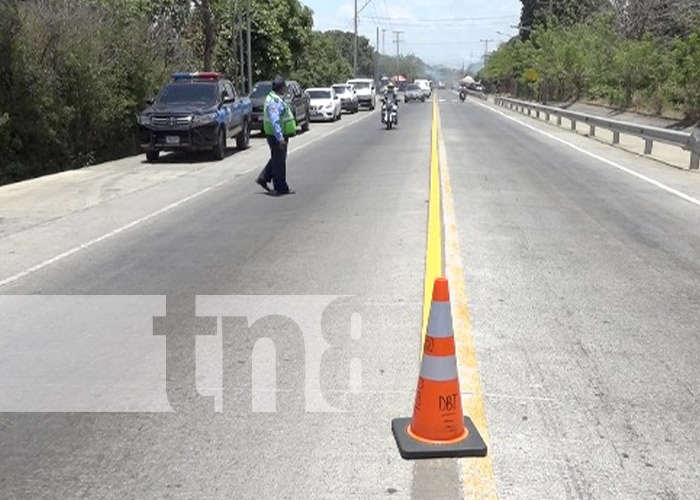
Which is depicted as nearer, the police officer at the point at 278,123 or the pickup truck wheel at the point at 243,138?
the police officer at the point at 278,123

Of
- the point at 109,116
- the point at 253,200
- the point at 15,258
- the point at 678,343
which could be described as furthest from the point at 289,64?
the point at 678,343

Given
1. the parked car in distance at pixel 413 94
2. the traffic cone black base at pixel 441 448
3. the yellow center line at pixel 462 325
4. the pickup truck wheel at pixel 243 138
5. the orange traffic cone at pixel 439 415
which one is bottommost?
the parked car in distance at pixel 413 94

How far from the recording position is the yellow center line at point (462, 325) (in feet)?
12.6

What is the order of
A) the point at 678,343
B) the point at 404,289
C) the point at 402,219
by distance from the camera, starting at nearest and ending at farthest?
the point at 678,343 < the point at 404,289 < the point at 402,219

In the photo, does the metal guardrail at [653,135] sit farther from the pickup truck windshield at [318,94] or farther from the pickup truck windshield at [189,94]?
the pickup truck windshield at [318,94]

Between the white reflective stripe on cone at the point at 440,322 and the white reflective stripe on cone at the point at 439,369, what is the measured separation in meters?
0.12

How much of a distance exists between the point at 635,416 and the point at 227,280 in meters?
4.24

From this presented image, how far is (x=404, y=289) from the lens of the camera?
24.2 feet

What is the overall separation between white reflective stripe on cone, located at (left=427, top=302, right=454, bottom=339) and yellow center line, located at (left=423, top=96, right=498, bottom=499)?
1.81ft

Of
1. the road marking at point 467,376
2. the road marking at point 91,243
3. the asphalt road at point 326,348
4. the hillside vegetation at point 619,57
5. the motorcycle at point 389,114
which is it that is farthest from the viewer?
the hillside vegetation at point 619,57

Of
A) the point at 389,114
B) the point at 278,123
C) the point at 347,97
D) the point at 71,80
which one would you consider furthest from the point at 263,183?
the point at 347,97

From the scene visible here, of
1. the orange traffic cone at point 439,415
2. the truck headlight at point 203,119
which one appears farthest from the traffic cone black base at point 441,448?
the truck headlight at point 203,119

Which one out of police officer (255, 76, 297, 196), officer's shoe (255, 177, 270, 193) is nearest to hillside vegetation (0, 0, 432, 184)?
officer's shoe (255, 177, 270, 193)

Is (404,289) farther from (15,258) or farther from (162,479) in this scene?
(15,258)
